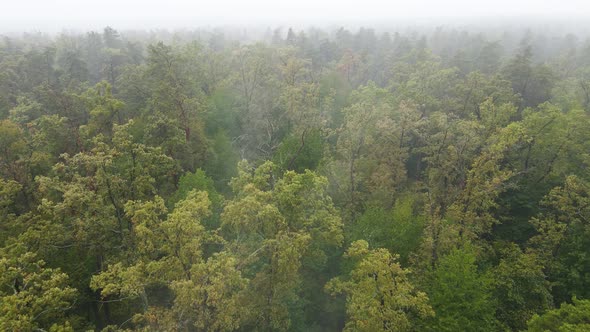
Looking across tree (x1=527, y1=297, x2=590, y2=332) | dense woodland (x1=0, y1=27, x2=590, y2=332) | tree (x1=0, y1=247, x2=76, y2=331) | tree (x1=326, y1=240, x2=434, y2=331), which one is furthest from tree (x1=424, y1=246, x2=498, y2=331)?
tree (x1=0, y1=247, x2=76, y2=331)

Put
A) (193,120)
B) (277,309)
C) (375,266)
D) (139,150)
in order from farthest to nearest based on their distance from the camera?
(193,120)
(139,150)
(277,309)
(375,266)

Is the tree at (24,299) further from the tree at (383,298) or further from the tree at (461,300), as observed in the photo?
the tree at (461,300)

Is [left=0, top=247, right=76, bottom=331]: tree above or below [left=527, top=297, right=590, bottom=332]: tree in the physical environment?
above

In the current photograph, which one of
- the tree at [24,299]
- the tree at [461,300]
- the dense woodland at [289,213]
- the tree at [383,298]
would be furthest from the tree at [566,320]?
the tree at [24,299]

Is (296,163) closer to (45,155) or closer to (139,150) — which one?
(139,150)

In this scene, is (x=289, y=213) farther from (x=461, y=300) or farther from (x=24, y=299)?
(x=24, y=299)

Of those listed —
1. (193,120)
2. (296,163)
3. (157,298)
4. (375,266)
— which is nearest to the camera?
(375,266)

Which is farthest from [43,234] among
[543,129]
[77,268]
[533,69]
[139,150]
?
[533,69]

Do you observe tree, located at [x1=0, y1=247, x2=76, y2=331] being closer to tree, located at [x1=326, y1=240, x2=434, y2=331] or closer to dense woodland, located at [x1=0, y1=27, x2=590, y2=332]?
dense woodland, located at [x1=0, y1=27, x2=590, y2=332]

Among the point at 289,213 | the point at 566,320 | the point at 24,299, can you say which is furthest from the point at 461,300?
the point at 24,299
